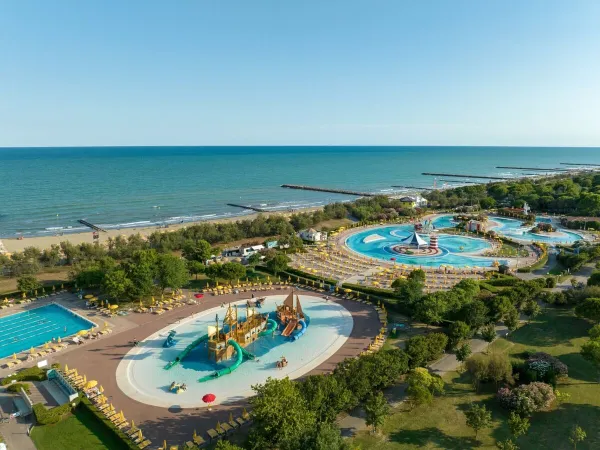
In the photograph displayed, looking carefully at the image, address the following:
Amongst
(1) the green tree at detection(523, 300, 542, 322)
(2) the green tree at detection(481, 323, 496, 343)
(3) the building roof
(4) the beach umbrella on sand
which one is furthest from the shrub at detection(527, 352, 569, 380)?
(3) the building roof

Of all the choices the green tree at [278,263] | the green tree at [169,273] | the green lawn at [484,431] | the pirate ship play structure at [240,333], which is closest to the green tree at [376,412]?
the green lawn at [484,431]

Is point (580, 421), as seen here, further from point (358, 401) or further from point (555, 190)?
point (555, 190)

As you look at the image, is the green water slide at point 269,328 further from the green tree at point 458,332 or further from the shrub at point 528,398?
the shrub at point 528,398

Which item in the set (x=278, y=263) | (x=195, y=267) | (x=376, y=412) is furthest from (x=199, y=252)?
(x=376, y=412)

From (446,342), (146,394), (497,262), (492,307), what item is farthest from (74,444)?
(497,262)

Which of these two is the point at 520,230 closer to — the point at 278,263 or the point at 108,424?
the point at 278,263

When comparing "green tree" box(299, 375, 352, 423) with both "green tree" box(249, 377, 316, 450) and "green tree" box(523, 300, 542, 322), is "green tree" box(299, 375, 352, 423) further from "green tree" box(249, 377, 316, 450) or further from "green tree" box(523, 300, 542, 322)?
"green tree" box(523, 300, 542, 322)
